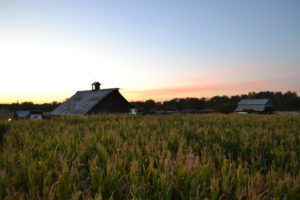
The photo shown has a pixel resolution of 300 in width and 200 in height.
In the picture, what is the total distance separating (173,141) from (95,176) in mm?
3736

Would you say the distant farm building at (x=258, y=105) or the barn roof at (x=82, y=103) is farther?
the distant farm building at (x=258, y=105)

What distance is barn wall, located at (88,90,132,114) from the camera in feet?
123

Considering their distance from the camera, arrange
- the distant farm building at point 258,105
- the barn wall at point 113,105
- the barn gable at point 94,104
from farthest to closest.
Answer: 1. the distant farm building at point 258,105
2. the barn wall at point 113,105
3. the barn gable at point 94,104

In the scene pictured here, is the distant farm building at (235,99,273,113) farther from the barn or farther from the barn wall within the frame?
the barn

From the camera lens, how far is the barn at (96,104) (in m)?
37.2

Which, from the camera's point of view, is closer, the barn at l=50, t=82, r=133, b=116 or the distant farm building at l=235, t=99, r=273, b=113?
the barn at l=50, t=82, r=133, b=116

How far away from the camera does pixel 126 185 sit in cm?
346

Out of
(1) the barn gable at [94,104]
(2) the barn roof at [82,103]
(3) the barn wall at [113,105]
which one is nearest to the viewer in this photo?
(1) the barn gable at [94,104]

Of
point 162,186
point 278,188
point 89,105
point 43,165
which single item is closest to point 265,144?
point 278,188

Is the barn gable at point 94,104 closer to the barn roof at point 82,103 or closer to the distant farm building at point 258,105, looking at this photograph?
the barn roof at point 82,103

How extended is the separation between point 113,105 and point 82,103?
14.7 ft

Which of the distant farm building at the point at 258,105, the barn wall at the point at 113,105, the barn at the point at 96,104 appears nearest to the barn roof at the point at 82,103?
the barn at the point at 96,104

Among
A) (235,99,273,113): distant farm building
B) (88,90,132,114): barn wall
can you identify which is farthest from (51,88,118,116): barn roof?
(235,99,273,113): distant farm building

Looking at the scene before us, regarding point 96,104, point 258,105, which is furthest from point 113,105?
point 258,105
